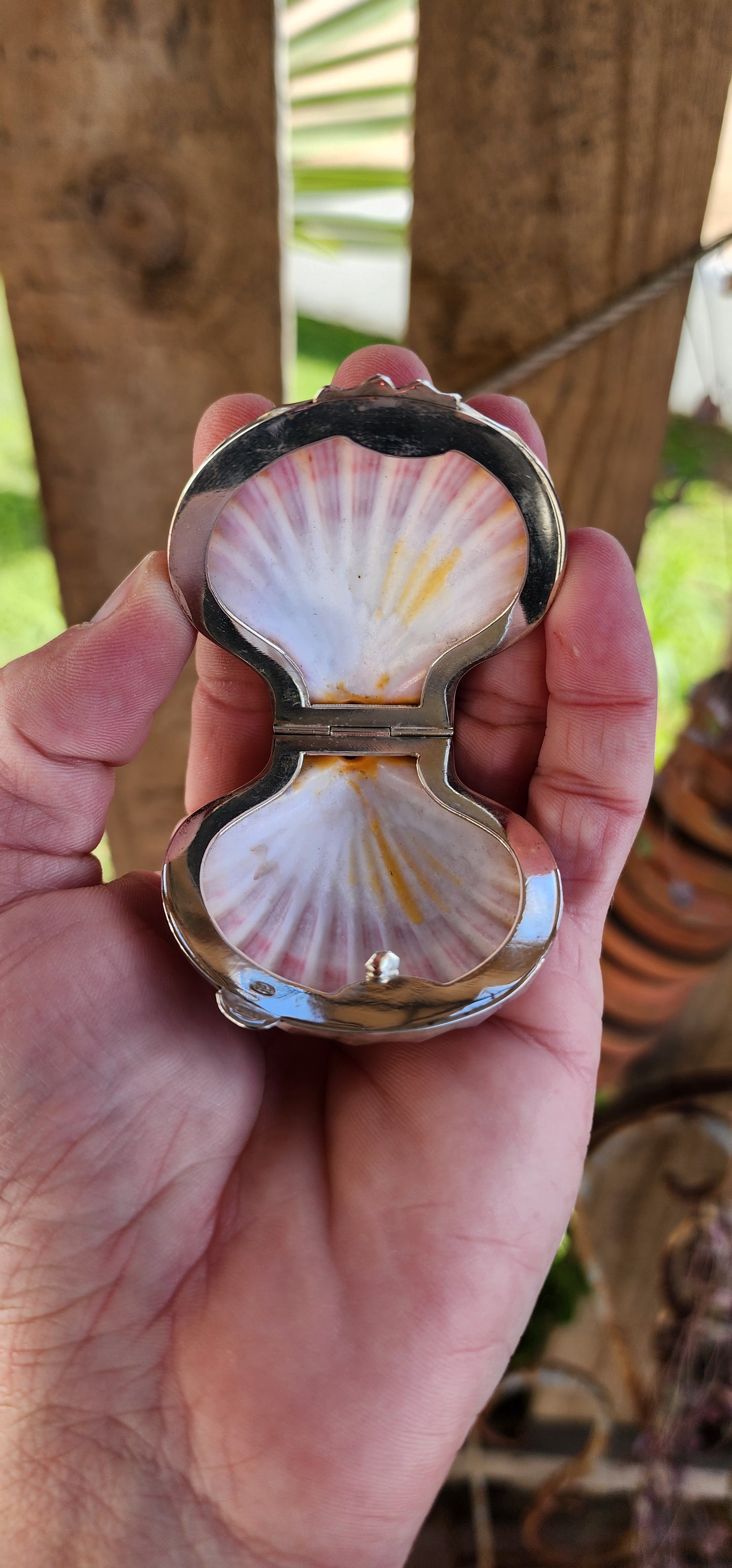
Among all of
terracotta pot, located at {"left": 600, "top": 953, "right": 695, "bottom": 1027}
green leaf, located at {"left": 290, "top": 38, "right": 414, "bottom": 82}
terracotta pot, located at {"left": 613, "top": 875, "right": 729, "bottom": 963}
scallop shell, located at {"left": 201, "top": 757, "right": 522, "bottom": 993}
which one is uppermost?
green leaf, located at {"left": 290, "top": 38, "right": 414, "bottom": 82}

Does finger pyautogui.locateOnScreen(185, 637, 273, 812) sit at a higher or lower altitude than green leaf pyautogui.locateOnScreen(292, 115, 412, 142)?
lower

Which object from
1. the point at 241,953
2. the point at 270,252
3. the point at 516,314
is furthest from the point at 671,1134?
the point at 270,252

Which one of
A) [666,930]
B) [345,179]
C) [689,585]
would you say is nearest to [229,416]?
[666,930]

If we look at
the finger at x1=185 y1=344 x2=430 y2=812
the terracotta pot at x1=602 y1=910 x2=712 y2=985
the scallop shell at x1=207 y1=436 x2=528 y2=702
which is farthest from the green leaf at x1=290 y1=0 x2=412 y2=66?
the terracotta pot at x1=602 y1=910 x2=712 y2=985

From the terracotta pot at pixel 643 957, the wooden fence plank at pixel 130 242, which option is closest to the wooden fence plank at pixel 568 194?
the wooden fence plank at pixel 130 242

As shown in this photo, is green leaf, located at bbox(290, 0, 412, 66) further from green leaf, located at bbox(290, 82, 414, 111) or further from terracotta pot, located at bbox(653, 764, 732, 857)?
terracotta pot, located at bbox(653, 764, 732, 857)
